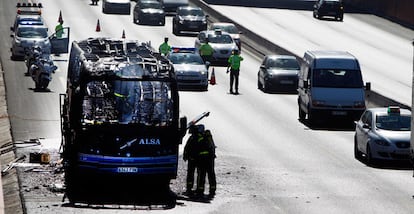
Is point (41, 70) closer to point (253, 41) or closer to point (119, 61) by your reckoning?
point (119, 61)

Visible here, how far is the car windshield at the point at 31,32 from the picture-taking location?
54.6 meters

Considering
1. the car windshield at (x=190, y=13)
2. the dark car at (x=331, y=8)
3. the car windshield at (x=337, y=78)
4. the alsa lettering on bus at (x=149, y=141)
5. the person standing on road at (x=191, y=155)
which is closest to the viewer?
the alsa lettering on bus at (x=149, y=141)

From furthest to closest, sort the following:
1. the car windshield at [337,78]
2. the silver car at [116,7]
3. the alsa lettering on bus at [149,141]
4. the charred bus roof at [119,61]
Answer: the silver car at [116,7] < the car windshield at [337,78] < the charred bus roof at [119,61] < the alsa lettering on bus at [149,141]

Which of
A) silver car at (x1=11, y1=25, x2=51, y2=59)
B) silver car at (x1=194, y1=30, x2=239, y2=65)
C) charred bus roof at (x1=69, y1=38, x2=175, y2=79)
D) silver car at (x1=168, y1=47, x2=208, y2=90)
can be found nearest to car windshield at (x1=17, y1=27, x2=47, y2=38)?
silver car at (x1=11, y1=25, x2=51, y2=59)

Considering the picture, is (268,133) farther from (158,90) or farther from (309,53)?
(158,90)

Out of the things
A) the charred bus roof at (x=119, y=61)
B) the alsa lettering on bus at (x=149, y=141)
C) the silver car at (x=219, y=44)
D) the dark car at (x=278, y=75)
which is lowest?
the silver car at (x=219, y=44)

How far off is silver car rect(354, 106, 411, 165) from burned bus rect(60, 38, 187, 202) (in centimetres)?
681

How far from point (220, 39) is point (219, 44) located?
1.96 ft

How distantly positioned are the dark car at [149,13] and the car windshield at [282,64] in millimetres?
23922

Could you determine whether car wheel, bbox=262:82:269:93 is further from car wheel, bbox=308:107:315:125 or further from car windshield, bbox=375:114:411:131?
car windshield, bbox=375:114:411:131

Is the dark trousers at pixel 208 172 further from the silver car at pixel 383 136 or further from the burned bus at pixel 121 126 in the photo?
the silver car at pixel 383 136

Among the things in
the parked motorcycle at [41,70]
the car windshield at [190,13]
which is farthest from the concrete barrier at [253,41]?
the parked motorcycle at [41,70]

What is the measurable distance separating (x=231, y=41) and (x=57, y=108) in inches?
765

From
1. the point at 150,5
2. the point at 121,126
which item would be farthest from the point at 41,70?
the point at 150,5
